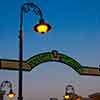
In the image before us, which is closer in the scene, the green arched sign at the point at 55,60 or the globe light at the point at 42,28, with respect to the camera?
the globe light at the point at 42,28

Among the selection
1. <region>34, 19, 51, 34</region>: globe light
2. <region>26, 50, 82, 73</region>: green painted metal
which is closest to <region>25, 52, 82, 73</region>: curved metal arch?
<region>26, 50, 82, 73</region>: green painted metal

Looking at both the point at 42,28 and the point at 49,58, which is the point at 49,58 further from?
the point at 42,28

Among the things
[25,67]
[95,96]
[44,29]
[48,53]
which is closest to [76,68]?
[48,53]

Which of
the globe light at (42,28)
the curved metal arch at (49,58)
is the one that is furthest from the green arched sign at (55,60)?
the globe light at (42,28)

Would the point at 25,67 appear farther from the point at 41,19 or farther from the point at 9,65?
the point at 41,19

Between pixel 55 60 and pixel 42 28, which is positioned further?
pixel 55 60

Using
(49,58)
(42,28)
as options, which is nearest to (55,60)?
(49,58)

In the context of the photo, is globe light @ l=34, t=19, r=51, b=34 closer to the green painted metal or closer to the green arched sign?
the green arched sign

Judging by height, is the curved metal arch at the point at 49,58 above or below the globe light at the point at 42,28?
above

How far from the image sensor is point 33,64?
26.3m

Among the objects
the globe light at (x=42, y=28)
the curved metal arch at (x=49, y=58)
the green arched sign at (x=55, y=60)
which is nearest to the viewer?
the globe light at (x=42, y=28)

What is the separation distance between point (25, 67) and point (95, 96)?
16520mm

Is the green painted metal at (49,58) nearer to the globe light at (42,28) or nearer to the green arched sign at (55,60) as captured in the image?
the green arched sign at (55,60)

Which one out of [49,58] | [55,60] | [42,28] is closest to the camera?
[42,28]
